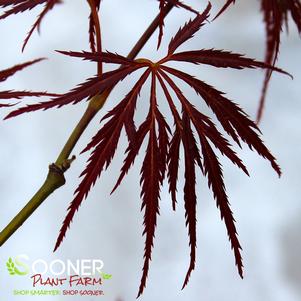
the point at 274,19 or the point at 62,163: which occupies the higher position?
the point at 274,19

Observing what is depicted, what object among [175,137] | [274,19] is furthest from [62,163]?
[274,19]

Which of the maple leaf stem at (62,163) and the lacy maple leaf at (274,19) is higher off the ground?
the lacy maple leaf at (274,19)

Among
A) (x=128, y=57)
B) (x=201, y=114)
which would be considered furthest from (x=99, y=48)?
(x=201, y=114)

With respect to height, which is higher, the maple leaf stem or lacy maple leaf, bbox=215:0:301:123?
lacy maple leaf, bbox=215:0:301:123

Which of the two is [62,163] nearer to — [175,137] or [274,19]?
[175,137]

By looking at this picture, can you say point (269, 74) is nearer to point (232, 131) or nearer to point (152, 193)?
point (232, 131)
